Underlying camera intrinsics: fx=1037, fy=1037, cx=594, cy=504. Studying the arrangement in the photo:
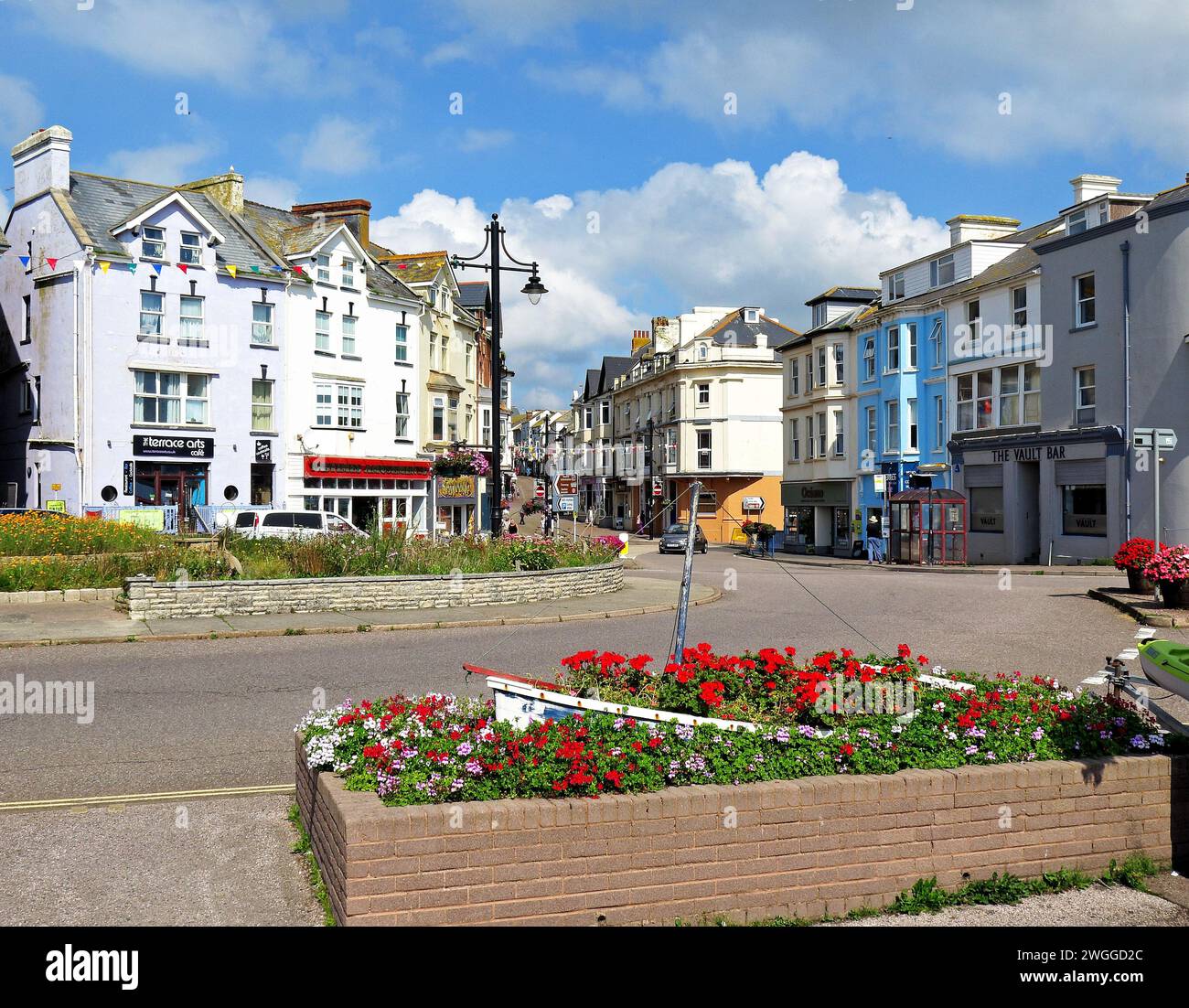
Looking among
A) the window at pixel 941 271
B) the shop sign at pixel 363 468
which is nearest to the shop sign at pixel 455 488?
the shop sign at pixel 363 468

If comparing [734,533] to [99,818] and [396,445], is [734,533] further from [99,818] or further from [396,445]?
[99,818]

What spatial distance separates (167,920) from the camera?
540 cm

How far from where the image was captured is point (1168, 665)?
23.5 ft

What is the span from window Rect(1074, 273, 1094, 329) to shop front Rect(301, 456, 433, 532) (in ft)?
83.7

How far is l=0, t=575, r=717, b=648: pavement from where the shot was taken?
1650cm

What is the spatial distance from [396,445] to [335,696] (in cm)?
3473

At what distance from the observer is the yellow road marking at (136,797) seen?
24.7ft

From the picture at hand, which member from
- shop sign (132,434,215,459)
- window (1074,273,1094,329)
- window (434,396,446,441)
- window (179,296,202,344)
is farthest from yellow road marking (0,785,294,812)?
window (434,396,446,441)

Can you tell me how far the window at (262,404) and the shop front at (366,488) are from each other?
2.05m

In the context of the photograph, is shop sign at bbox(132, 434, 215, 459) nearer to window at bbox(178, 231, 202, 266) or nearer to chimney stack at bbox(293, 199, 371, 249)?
window at bbox(178, 231, 202, 266)

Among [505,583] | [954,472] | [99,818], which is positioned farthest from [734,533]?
[99,818]

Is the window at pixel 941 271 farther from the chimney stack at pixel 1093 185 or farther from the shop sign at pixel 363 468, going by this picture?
the shop sign at pixel 363 468

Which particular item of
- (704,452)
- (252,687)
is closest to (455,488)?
(704,452)
